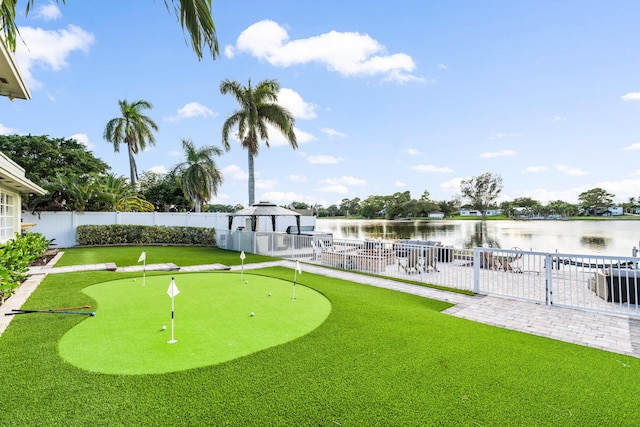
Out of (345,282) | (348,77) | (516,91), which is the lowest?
(345,282)

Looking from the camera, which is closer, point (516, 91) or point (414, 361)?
point (414, 361)

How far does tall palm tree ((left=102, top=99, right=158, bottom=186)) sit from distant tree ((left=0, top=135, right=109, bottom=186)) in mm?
3722

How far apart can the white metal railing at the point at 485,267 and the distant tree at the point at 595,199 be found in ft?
235

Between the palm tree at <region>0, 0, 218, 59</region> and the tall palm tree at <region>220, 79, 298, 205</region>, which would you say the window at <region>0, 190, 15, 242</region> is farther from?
the tall palm tree at <region>220, 79, 298, 205</region>

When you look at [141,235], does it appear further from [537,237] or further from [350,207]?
[350,207]

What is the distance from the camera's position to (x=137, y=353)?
3344mm

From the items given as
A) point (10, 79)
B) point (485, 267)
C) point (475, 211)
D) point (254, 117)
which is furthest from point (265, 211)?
point (475, 211)

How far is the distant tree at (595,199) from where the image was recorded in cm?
6362

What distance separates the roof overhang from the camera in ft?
14.2

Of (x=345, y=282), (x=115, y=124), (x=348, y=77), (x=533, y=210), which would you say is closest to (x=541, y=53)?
(x=348, y=77)

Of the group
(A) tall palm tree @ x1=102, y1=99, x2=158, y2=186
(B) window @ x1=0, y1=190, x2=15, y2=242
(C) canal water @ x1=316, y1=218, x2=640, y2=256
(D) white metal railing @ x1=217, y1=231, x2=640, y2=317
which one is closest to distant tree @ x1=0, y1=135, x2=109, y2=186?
(A) tall palm tree @ x1=102, y1=99, x2=158, y2=186

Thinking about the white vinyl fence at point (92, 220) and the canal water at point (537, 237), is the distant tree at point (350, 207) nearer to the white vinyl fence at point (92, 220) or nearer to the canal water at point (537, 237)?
the canal water at point (537, 237)

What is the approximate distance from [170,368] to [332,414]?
1724 millimetres

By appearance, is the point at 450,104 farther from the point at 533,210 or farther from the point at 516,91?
the point at 533,210
